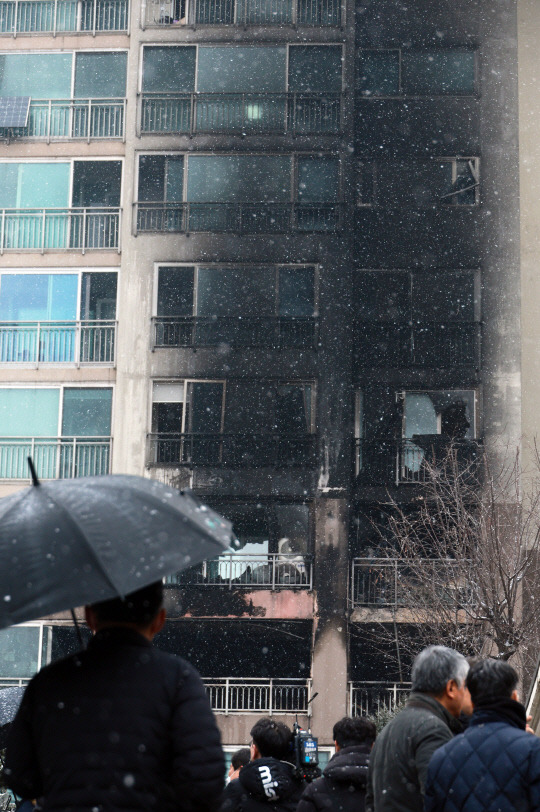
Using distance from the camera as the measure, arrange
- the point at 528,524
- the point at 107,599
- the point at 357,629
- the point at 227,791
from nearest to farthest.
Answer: the point at 107,599
the point at 227,791
the point at 528,524
the point at 357,629

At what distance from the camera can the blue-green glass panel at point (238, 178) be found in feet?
93.4

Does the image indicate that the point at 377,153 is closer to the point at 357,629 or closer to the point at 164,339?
the point at 164,339

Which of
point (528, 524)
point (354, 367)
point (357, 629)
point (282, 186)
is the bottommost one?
point (357, 629)

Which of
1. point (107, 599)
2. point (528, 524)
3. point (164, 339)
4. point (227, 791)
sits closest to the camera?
point (107, 599)

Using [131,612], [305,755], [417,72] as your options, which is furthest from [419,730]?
[417,72]

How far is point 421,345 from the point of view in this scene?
2789 centimetres

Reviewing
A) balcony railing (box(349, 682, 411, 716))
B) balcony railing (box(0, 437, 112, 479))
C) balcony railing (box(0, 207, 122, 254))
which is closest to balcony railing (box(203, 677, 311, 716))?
balcony railing (box(349, 682, 411, 716))

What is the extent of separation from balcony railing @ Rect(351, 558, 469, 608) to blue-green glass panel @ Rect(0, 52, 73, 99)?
14078mm

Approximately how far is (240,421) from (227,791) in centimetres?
2136

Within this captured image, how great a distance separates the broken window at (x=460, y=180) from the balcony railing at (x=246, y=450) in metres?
7.09

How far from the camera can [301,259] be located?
91.4 feet

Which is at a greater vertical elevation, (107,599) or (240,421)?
(240,421)

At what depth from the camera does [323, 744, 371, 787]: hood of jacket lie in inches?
225

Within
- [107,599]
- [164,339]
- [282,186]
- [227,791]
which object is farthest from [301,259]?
[107,599]
